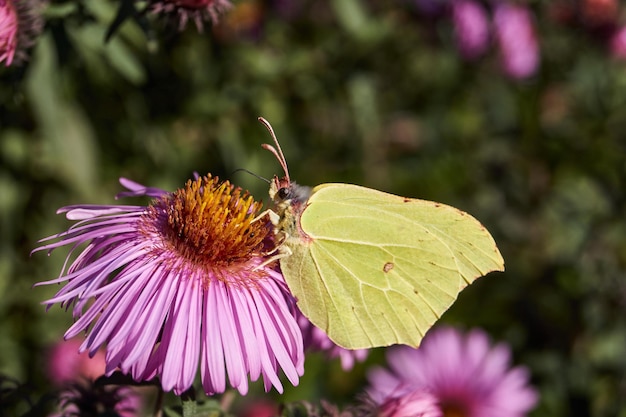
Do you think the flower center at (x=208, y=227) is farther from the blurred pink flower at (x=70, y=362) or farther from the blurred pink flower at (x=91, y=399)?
the blurred pink flower at (x=70, y=362)

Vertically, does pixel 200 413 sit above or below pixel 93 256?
below

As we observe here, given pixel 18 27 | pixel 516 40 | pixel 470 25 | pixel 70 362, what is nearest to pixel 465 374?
pixel 70 362

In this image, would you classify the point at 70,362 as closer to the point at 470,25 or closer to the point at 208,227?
the point at 208,227

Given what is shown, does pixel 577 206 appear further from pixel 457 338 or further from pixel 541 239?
pixel 457 338

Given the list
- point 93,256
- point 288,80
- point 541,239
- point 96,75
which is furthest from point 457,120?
point 93,256

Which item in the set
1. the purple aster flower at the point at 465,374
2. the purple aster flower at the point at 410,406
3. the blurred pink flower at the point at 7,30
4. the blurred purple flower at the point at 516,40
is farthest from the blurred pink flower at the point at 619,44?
the blurred pink flower at the point at 7,30

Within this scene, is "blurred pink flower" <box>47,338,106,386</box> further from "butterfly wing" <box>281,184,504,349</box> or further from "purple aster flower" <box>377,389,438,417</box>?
"purple aster flower" <box>377,389,438,417</box>
